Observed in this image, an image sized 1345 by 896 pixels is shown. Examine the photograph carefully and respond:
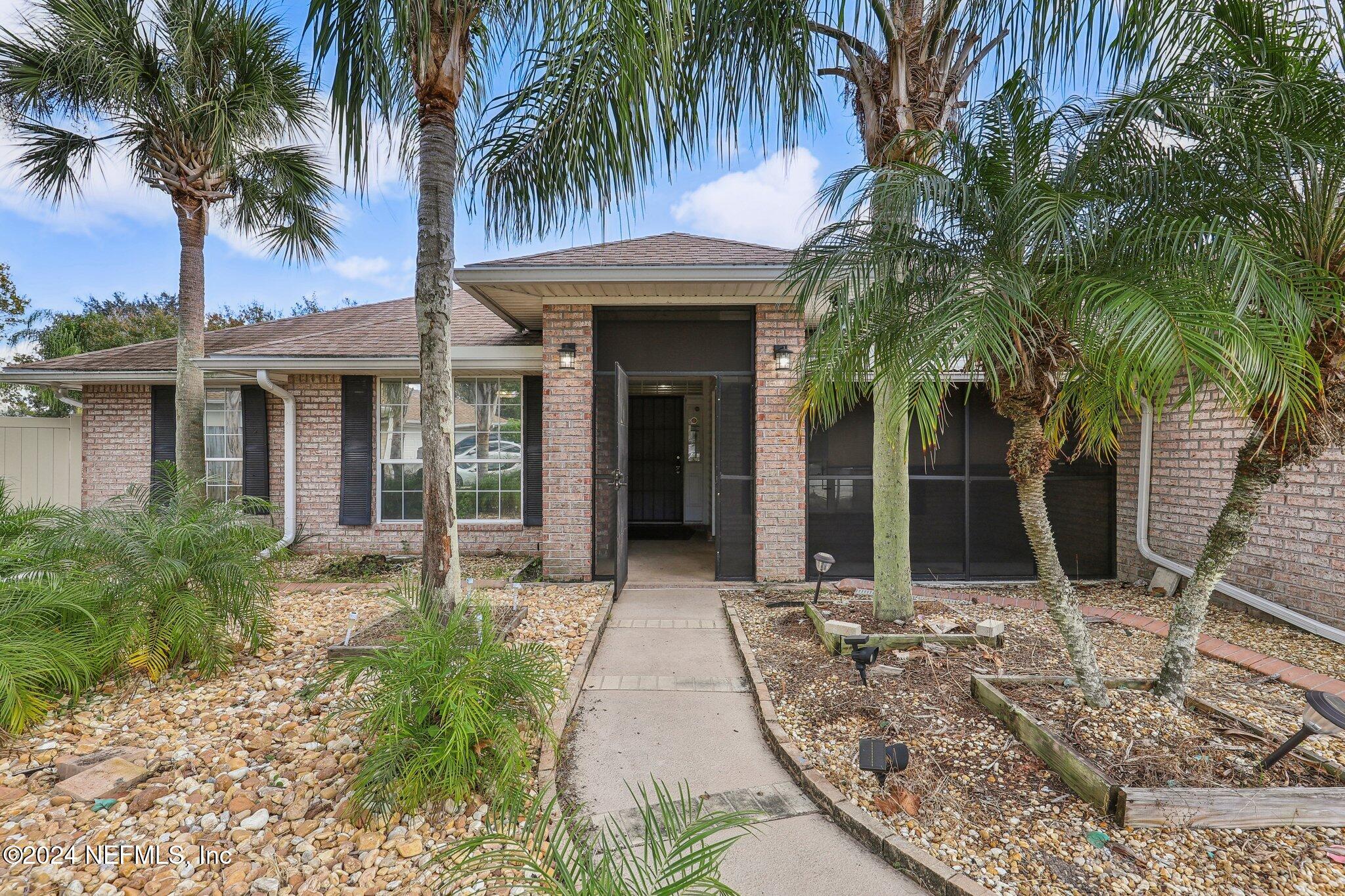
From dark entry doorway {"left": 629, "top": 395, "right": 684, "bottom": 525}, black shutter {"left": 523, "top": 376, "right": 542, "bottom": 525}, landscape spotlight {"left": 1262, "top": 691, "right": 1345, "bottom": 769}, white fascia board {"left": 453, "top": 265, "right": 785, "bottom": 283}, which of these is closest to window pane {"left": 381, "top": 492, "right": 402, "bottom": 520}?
black shutter {"left": 523, "top": 376, "right": 542, "bottom": 525}

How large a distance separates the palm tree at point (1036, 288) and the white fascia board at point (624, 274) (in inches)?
86.8

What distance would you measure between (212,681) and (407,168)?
336 cm

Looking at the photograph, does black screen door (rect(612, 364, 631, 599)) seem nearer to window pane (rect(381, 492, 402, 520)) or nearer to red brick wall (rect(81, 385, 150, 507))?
window pane (rect(381, 492, 402, 520))

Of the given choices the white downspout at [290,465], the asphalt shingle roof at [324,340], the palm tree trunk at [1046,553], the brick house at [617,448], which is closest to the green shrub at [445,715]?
the palm tree trunk at [1046,553]

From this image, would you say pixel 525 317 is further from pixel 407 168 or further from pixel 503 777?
pixel 503 777

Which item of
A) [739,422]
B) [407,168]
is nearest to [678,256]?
[739,422]

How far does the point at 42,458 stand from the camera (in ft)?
24.0

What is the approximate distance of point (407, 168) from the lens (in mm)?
3828

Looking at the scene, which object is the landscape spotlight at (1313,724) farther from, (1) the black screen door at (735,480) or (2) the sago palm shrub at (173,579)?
(2) the sago palm shrub at (173,579)

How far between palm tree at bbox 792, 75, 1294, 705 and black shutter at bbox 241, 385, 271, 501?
717 cm

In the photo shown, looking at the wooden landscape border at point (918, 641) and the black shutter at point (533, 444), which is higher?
the black shutter at point (533, 444)

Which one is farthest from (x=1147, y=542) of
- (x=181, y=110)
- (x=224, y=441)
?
(x=224, y=441)

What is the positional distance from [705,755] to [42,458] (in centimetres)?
969

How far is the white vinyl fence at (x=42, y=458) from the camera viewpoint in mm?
7305
